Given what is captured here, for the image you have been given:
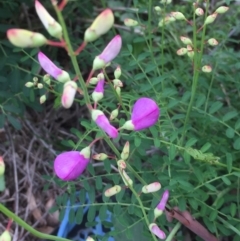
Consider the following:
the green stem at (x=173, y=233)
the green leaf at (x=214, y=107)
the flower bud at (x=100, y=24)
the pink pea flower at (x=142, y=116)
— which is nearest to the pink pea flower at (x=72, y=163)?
the pink pea flower at (x=142, y=116)

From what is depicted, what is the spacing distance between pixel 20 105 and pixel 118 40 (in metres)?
0.89

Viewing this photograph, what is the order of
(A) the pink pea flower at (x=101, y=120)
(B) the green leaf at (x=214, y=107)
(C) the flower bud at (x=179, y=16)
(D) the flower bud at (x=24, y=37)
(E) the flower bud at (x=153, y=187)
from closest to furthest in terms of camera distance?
(D) the flower bud at (x=24, y=37) → (A) the pink pea flower at (x=101, y=120) → (E) the flower bud at (x=153, y=187) → (C) the flower bud at (x=179, y=16) → (B) the green leaf at (x=214, y=107)

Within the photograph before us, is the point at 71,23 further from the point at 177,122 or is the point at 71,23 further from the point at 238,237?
the point at 238,237

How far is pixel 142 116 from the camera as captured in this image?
3.10 feet

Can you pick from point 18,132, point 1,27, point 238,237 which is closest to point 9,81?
point 1,27

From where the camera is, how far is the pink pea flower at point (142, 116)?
944mm

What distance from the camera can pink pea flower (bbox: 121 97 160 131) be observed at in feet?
3.10

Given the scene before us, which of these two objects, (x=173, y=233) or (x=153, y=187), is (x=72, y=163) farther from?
(x=173, y=233)

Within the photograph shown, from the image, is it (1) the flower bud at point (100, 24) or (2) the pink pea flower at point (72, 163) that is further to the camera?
(2) the pink pea flower at point (72, 163)

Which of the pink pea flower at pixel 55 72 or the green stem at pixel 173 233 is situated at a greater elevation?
the pink pea flower at pixel 55 72

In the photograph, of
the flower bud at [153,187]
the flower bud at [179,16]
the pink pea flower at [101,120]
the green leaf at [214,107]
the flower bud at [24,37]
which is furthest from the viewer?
the green leaf at [214,107]

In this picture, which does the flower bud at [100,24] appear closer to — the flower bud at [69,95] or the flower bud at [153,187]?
the flower bud at [69,95]

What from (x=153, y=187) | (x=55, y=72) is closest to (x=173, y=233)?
(x=153, y=187)

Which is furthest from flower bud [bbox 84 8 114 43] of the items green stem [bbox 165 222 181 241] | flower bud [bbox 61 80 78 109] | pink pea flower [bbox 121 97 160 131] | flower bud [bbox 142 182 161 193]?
green stem [bbox 165 222 181 241]
